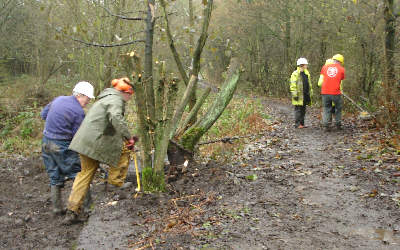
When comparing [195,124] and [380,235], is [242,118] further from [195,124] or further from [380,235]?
[380,235]

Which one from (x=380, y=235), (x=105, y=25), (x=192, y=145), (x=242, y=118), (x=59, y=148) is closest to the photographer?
(x=380, y=235)

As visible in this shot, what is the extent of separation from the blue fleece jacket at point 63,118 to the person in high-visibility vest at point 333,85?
22.7 ft

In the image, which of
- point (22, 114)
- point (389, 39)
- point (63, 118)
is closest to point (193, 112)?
point (63, 118)

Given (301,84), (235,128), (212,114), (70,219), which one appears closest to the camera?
(70,219)

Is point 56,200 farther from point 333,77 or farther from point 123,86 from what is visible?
point 333,77

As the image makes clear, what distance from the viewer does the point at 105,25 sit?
12438mm

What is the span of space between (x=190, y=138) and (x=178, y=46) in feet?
7.18

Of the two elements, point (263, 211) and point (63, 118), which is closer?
point (263, 211)

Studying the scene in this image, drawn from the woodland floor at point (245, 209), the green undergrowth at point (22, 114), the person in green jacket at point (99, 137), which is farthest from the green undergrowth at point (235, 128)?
the green undergrowth at point (22, 114)

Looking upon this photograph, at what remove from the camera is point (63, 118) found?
5.57m

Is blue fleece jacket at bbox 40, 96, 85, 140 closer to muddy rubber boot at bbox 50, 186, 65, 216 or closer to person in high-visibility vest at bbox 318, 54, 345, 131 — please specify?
muddy rubber boot at bbox 50, 186, 65, 216

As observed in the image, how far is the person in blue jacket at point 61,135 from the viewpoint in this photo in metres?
5.57

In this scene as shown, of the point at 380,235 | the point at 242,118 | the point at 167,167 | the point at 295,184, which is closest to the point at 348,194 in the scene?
the point at 295,184

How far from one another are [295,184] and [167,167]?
2.33m
